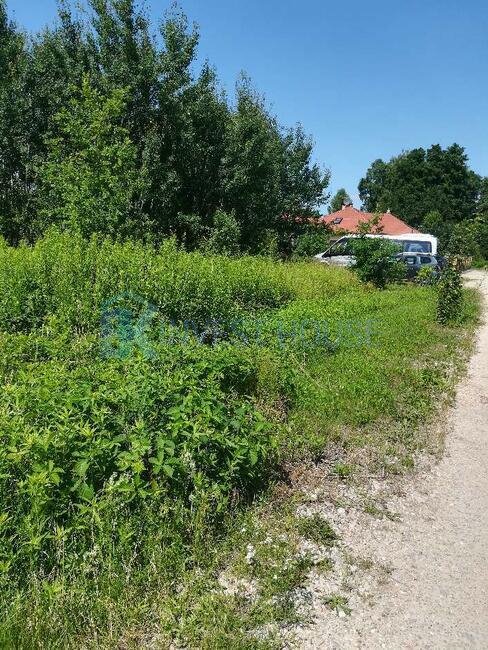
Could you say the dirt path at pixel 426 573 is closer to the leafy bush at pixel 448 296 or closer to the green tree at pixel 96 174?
the leafy bush at pixel 448 296

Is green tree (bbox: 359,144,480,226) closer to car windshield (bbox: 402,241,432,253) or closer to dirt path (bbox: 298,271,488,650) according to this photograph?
car windshield (bbox: 402,241,432,253)

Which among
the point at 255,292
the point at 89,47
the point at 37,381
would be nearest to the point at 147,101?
the point at 89,47

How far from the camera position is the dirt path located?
109 inches

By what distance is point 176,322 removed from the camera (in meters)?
7.40

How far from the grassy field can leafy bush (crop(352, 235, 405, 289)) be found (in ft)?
33.2

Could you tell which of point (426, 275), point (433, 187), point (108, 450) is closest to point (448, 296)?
point (426, 275)

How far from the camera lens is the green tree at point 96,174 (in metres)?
12.5

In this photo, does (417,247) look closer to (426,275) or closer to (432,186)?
(426,275)

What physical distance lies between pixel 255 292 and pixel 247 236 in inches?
433

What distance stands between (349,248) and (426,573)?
56.5ft

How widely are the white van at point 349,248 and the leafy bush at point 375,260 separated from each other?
1.91ft

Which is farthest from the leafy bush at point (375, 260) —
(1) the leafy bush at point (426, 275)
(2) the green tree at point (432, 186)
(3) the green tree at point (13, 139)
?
(2) the green tree at point (432, 186)

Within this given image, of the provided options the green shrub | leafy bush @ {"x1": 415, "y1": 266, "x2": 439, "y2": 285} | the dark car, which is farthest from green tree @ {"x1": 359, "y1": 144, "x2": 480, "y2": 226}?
the green shrub

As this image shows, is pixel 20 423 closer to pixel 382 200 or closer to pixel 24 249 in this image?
pixel 24 249
